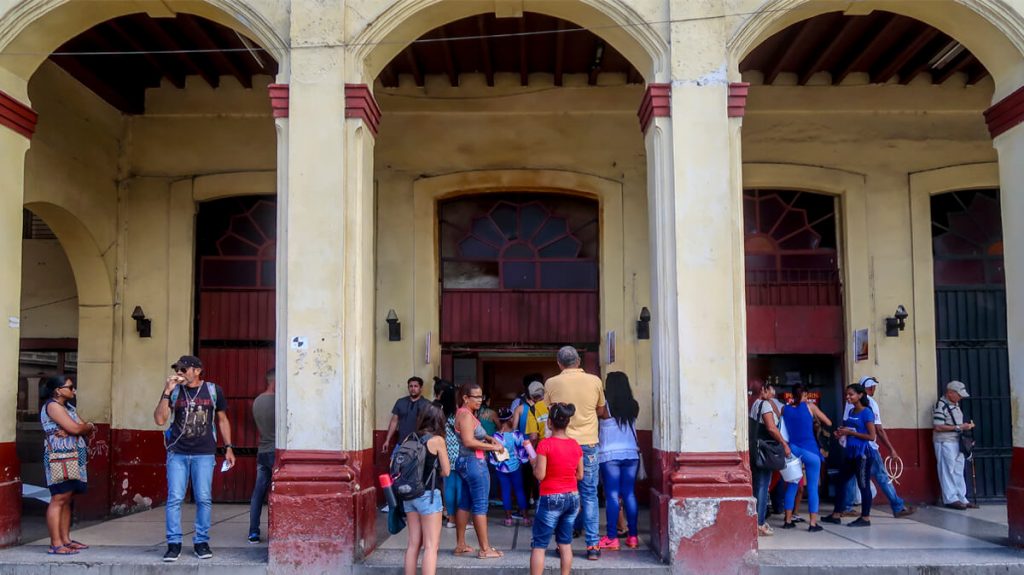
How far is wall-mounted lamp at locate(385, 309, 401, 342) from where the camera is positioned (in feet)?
36.2

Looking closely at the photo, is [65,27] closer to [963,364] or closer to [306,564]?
[306,564]

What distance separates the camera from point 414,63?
35.6 feet

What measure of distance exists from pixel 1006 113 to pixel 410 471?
6265 millimetres

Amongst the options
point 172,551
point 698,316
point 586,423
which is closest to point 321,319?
point 172,551

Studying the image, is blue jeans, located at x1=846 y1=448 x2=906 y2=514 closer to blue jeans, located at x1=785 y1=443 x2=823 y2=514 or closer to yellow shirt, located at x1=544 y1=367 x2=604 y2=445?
blue jeans, located at x1=785 y1=443 x2=823 y2=514

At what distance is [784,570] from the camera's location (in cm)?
753

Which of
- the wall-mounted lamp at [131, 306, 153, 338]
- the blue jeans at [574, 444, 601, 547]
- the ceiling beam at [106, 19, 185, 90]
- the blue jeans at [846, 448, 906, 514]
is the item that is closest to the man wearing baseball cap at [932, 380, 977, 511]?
the blue jeans at [846, 448, 906, 514]

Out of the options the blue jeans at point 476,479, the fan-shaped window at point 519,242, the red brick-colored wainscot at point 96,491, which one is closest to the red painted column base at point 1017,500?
the blue jeans at point 476,479

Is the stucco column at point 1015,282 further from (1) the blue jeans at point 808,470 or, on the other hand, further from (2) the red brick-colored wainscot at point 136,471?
(2) the red brick-colored wainscot at point 136,471

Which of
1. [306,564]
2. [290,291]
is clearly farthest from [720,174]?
[306,564]

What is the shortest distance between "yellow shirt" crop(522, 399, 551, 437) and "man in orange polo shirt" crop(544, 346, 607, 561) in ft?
2.99

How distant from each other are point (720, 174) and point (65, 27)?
6.30 meters

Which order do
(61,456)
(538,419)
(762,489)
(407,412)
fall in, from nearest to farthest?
1. (61,456)
2. (762,489)
3. (538,419)
4. (407,412)

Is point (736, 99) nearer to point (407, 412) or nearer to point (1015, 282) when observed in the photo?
point (1015, 282)
